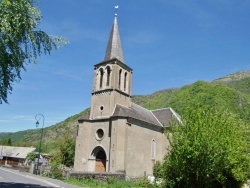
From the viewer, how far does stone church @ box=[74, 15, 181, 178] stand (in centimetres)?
2991

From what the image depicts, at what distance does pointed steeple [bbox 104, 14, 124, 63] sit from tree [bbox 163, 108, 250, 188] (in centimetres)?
1936

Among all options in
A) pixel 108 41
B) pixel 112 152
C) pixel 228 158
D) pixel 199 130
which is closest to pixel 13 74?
pixel 199 130

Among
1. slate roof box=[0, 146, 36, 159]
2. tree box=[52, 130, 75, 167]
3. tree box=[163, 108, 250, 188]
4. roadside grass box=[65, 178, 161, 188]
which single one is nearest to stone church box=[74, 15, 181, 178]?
roadside grass box=[65, 178, 161, 188]

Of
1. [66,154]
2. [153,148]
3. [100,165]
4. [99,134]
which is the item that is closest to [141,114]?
[153,148]

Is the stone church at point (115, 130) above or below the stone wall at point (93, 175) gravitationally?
above

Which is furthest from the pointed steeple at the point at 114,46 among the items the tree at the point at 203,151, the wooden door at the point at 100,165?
the tree at the point at 203,151

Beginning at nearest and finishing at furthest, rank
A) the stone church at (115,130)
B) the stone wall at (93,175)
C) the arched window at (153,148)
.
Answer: the stone wall at (93,175)
the stone church at (115,130)
the arched window at (153,148)

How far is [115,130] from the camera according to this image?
30094 millimetres

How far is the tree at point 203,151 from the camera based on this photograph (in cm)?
1467

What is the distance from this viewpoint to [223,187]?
19.1 meters

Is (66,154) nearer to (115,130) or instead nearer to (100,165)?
(100,165)

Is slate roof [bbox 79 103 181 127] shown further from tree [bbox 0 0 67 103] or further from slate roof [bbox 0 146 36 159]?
slate roof [bbox 0 146 36 159]

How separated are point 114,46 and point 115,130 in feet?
38.2

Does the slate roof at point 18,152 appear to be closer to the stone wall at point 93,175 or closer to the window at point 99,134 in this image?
the window at point 99,134
